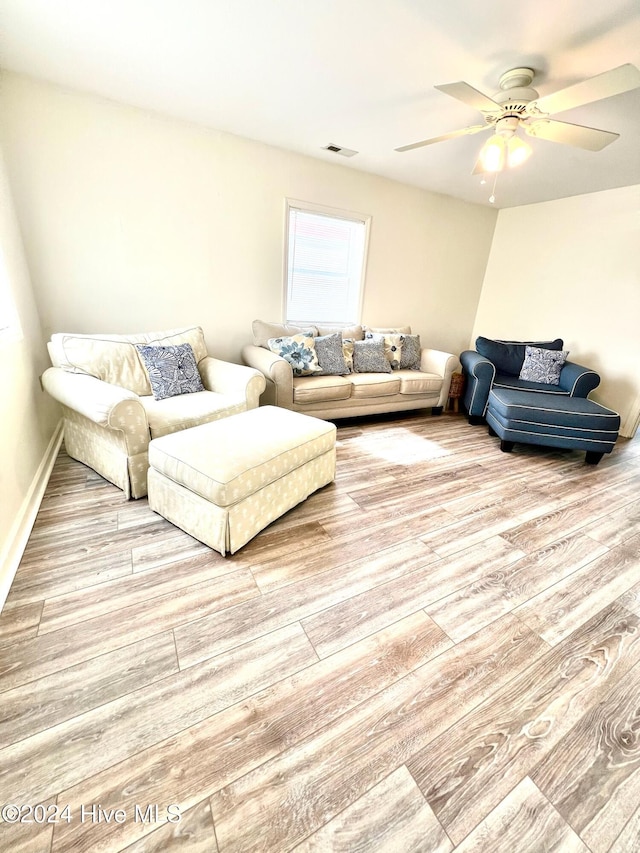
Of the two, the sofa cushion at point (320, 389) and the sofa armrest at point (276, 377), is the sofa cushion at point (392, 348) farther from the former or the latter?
the sofa armrest at point (276, 377)

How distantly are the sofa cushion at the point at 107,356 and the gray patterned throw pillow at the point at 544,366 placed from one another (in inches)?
141

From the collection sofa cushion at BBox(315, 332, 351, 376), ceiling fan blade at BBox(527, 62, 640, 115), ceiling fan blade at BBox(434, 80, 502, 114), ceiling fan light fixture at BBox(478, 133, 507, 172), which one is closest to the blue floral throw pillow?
sofa cushion at BBox(315, 332, 351, 376)

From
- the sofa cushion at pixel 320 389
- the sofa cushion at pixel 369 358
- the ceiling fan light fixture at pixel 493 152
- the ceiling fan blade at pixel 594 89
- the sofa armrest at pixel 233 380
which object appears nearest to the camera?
the ceiling fan blade at pixel 594 89

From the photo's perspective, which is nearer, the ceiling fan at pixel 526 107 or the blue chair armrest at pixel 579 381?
the ceiling fan at pixel 526 107

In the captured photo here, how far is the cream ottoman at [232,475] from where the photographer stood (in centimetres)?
160

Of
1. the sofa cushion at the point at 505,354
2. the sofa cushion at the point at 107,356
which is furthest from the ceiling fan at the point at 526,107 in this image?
the sofa cushion at the point at 107,356

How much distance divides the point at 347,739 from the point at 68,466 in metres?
2.38

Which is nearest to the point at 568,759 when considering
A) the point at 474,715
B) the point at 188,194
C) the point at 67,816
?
the point at 474,715

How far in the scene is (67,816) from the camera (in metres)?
0.83

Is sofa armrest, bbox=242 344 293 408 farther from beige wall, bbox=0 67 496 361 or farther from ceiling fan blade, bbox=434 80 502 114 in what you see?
ceiling fan blade, bbox=434 80 502 114

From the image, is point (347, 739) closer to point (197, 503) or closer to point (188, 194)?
point (197, 503)

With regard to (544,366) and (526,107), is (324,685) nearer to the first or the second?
(526,107)

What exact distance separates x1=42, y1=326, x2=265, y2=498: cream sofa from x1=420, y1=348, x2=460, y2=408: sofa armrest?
85.1 inches

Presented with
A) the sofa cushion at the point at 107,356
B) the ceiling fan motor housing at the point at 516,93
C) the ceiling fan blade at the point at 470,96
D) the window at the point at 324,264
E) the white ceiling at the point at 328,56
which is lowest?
the sofa cushion at the point at 107,356
